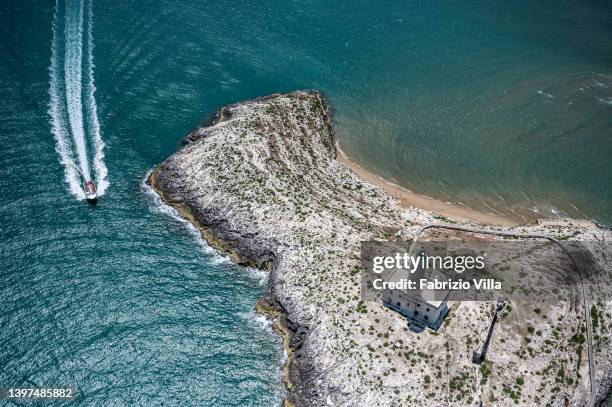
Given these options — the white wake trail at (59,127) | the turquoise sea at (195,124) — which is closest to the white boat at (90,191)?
the white wake trail at (59,127)

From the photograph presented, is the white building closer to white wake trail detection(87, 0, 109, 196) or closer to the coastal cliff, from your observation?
the coastal cliff

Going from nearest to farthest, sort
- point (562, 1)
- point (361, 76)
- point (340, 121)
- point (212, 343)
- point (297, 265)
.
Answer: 1. point (212, 343)
2. point (297, 265)
3. point (340, 121)
4. point (361, 76)
5. point (562, 1)

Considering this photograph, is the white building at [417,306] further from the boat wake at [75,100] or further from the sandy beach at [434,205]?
the boat wake at [75,100]

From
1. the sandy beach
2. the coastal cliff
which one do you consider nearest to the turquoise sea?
the sandy beach

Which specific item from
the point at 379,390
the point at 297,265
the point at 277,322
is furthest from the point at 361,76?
the point at 379,390

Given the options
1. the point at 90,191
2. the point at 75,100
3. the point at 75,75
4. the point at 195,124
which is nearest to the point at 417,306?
the point at 90,191

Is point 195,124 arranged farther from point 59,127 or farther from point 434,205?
point 434,205

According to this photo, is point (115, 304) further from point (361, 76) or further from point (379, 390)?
point (361, 76)
